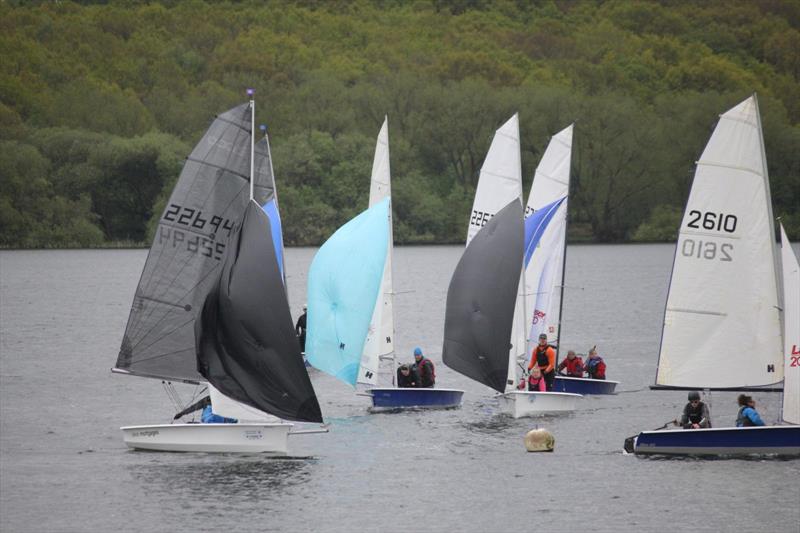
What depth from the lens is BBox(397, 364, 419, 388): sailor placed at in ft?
114

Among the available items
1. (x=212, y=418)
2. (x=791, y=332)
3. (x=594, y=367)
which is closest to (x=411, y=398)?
(x=594, y=367)

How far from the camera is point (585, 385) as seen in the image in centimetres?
3847

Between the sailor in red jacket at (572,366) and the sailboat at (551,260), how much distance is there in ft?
1.56

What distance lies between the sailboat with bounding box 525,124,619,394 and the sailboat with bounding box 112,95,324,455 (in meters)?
11.8

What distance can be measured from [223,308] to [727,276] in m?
10.4

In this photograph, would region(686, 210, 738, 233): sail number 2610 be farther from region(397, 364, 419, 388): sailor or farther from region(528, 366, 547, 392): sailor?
region(397, 364, 419, 388): sailor

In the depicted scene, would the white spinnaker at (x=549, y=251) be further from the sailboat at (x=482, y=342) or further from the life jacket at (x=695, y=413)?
the life jacket at (x=695, y=413)

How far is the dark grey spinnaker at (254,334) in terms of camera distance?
27.7 m

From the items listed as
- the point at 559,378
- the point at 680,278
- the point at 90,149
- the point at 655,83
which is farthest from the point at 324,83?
the point at 680,278

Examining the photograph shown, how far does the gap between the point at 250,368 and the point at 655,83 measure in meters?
136

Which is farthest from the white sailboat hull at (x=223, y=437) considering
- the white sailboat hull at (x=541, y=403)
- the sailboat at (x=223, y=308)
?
the white sailboat hull at (x=541, y=403)

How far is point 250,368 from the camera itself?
27.8m

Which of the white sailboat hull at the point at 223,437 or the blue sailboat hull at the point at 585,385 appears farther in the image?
the blue sailboat hull at the point at 585,385

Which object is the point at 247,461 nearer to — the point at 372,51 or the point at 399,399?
the point at 399,399
